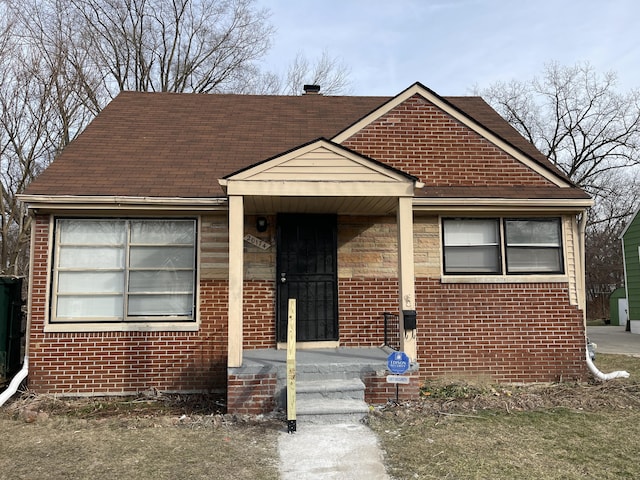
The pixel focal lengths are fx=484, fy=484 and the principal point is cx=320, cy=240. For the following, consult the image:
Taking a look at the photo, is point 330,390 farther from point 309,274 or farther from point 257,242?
point 257,242

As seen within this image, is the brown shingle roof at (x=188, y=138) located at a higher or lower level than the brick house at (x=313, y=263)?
higher

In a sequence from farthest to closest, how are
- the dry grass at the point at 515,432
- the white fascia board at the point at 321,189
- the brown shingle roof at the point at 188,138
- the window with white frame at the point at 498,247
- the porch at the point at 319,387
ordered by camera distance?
the window with white frame at the point at 498,247, the brown shingle roof at the point at 188,138, the white fascia board at the point at 321,189, the porch at the point at 319,387, the dry grass at the point at 515,432

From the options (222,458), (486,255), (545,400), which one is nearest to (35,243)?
(222,458)

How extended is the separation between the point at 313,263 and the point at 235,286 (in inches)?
75.8

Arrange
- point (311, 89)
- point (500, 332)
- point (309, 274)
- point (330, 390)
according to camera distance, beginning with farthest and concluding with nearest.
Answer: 1. point (311, 89)
2. point (309, 274)
3. point (500, 332)
4. point (330, 390)

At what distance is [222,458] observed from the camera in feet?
15.1

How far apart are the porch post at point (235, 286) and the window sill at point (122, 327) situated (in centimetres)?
144

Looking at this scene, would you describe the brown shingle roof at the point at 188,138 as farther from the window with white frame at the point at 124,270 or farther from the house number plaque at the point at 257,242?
the house number plaque at the point at 257,242

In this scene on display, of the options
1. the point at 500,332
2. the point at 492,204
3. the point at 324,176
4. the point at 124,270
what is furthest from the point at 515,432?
the point at 124,270

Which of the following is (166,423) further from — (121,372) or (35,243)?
(35,243)

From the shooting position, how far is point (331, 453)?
4.69 m

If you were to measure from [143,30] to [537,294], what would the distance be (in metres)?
21.8

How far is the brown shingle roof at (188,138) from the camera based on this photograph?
7.46 metres

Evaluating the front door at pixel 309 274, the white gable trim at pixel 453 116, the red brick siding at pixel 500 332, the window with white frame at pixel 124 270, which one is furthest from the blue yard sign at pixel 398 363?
the white gable trim at pixel 453 116
